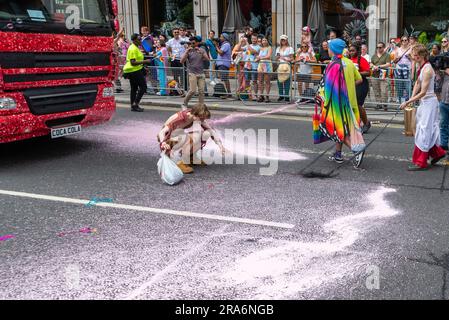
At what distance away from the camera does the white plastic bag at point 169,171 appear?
7.48 m

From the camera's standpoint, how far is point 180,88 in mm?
15688

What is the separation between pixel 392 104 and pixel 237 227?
26.5 feet

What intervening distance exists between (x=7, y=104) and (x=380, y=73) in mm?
8682

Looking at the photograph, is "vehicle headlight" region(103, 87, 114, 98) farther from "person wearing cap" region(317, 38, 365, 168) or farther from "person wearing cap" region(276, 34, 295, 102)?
"person wearing cap" region(276, 34, 295, 102)

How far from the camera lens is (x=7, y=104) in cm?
797

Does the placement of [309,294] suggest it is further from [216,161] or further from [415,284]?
[216,161]

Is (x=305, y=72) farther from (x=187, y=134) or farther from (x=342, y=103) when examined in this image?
(x=187, y=134)

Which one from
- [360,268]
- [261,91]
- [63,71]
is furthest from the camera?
[261,91]

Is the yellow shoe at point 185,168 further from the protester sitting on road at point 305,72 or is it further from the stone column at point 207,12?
the stone column at point 207,12

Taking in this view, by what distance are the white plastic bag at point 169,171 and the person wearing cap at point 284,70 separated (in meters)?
7.15

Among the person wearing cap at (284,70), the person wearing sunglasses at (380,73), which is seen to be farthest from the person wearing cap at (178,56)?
the person wearing sunglasses at (380,73)

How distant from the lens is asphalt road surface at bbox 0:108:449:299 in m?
4.65

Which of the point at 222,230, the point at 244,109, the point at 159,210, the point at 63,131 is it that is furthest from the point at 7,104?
the point at 244,109

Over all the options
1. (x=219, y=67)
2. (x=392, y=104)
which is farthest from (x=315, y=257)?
(x=219, y=67)
